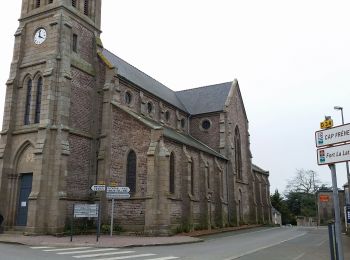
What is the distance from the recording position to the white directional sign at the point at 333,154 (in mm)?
6788

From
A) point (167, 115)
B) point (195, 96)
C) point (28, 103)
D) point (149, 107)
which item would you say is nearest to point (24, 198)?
point (28, 103)

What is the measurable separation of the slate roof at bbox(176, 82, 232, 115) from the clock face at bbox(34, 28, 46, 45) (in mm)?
19682

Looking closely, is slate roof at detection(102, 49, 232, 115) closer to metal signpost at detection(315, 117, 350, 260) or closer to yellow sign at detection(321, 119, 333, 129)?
yellow sign at detection(321, 119, 333, 129)

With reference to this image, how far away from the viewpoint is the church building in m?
23.6

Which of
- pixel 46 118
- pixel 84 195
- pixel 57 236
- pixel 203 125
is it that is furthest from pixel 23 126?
pixel 203 125

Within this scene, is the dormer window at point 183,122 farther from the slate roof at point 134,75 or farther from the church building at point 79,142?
the church building at point 79,142

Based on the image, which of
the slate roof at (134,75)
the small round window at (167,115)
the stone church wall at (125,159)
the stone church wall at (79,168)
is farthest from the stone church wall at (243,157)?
the stone church wall at (79,168)

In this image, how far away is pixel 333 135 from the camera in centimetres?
718

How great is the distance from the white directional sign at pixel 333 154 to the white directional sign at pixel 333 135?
0.12 meters

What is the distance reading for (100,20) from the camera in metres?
30.6

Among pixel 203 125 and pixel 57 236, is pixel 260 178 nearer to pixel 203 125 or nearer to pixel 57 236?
pixel 203 125

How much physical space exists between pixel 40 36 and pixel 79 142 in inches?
326

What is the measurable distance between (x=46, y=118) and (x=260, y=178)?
31834mm

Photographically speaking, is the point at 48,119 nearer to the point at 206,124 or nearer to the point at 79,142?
the point at 79,142
